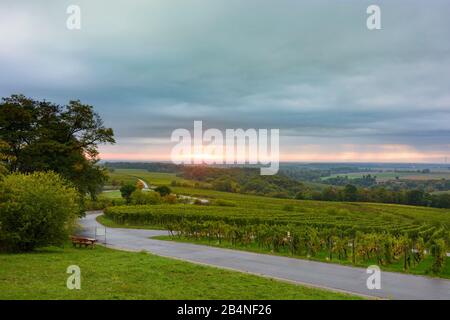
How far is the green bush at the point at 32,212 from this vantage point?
23891 mm

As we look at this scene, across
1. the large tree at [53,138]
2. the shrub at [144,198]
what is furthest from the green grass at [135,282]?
the shrub at [144,198]

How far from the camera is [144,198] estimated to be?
70.8 meters

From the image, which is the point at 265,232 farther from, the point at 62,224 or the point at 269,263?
the point at 62,224

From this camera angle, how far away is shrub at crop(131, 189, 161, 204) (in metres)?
70.1

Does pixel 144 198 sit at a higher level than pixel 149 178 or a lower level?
lower

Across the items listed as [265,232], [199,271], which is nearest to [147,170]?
[265,232]

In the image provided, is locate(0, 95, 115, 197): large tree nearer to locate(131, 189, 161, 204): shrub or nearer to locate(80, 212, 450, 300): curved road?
locate(80, 212, 450, 300): curved road

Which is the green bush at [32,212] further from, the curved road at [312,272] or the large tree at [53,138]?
the large tree at [53,138]

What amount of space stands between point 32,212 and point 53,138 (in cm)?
1763

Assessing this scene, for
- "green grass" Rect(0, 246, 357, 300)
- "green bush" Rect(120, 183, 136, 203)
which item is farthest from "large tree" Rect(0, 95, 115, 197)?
"green bush" Rect(120, 183, 136, 203)

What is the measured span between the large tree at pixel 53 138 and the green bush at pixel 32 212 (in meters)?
12.4

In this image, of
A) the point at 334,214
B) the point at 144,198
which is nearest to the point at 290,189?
the point at 144,198

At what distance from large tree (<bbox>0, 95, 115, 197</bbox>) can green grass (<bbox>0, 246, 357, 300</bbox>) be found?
18582 mm

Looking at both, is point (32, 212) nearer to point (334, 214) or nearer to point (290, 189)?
point (334, 214)
